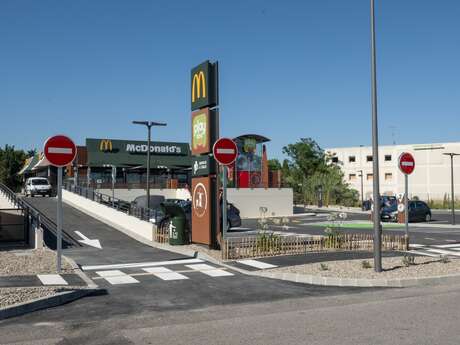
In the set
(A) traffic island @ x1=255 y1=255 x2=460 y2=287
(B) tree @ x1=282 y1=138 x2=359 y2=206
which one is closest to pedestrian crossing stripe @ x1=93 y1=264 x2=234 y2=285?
(A) traffic island @ x1=255 y1=255 x2=460 y2=287

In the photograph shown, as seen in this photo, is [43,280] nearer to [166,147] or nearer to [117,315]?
[117,315]

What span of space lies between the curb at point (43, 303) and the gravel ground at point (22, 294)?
20 centimetres

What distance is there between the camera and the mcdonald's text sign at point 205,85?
17.0m

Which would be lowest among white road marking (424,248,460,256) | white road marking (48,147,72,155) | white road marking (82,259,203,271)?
white road marking (424,248,460,256)

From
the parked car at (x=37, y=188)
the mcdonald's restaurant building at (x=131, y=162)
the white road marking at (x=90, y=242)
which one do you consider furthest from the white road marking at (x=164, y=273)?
the mcdonald's restaurant building at (x=131, y=162)

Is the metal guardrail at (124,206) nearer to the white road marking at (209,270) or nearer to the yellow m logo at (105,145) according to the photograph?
the white road marking at (209,270)

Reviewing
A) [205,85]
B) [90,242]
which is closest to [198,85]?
[205,85]

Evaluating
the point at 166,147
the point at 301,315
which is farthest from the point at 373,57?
the point at 166,147

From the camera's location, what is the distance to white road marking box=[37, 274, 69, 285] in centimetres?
1056

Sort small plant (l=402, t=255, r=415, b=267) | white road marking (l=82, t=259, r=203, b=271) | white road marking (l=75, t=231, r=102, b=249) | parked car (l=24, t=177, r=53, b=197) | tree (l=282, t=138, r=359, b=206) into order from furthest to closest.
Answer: tree (l=282, t=138, r=359, b=206)
parked car (l=24, t=177, r=53, b=197)
white road marking (l=75, t=231, r=102, b=249)
white road marking (l=82, t=259, r=203, b=271)
small plant (l=402, t=255, r=415, b=267)

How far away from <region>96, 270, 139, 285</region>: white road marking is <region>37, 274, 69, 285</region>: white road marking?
110cm

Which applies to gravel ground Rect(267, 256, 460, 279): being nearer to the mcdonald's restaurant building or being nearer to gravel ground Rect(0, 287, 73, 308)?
gravel ground Rect(0, 287, 73, 308)

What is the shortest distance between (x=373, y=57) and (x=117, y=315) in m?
8.21

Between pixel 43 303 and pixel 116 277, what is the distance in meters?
3.64
